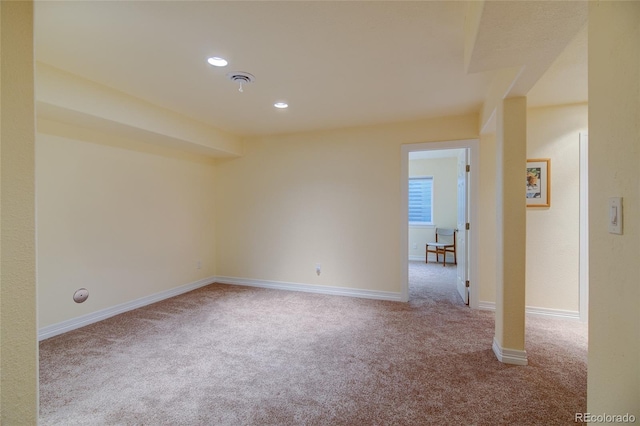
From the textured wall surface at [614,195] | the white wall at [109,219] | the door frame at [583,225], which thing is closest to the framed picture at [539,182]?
the door frame at [583,225]

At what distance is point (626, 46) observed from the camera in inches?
32.5

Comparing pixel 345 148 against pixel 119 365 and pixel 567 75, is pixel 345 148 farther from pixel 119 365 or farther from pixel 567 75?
pixel 119 365

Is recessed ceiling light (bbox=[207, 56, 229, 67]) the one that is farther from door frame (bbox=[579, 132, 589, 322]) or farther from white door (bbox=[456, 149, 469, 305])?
door frame (bbox=[579, 132, 589, 322])

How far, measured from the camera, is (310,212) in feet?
14.0

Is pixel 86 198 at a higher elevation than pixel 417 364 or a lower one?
higher

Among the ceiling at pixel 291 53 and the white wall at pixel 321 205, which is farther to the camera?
the white wall at pixel 321 205

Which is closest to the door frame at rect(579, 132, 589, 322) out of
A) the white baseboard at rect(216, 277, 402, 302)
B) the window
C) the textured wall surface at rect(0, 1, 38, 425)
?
the white baseboard at rect(216, 277, 402, 302)

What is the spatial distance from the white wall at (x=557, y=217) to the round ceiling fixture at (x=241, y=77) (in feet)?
10.1

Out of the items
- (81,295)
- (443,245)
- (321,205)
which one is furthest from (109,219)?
(443,245)

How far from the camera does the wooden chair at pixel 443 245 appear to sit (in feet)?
20.9

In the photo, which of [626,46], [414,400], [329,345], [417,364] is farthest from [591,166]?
[329,345]

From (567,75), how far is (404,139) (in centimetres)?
168

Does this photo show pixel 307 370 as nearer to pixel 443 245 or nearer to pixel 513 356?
pixel 513 356

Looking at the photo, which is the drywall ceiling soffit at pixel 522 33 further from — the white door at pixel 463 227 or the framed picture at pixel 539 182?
the white door at pixel 463 227
